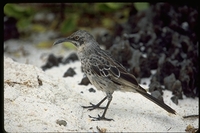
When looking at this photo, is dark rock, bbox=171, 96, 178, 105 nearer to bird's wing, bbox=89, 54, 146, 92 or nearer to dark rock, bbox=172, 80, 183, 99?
dark rock, bbox=172, 80, 183, 99

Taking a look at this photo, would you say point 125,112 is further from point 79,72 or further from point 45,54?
point 45,54

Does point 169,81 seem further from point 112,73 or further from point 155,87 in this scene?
point 112,73

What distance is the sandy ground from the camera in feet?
15.6

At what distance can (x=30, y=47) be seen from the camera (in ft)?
28.0

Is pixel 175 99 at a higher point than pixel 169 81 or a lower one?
lower

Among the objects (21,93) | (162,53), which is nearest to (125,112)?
(21,93)

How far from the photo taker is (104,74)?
5398 mm

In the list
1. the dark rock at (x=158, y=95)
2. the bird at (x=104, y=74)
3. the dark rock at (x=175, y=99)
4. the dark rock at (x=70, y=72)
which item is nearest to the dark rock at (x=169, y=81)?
the dark rock at (x=175, y=99)

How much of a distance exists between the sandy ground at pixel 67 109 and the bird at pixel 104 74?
23cm

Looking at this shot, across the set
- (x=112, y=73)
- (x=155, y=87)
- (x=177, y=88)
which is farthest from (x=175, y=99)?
(x=112, y=73)

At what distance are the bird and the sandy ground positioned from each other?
9.1 inches

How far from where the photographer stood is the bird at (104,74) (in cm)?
539

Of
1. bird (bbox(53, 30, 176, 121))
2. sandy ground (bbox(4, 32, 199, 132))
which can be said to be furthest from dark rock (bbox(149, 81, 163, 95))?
bird (bbox(53, 30, 176, 121))

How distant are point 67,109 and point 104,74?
0.75 metres
